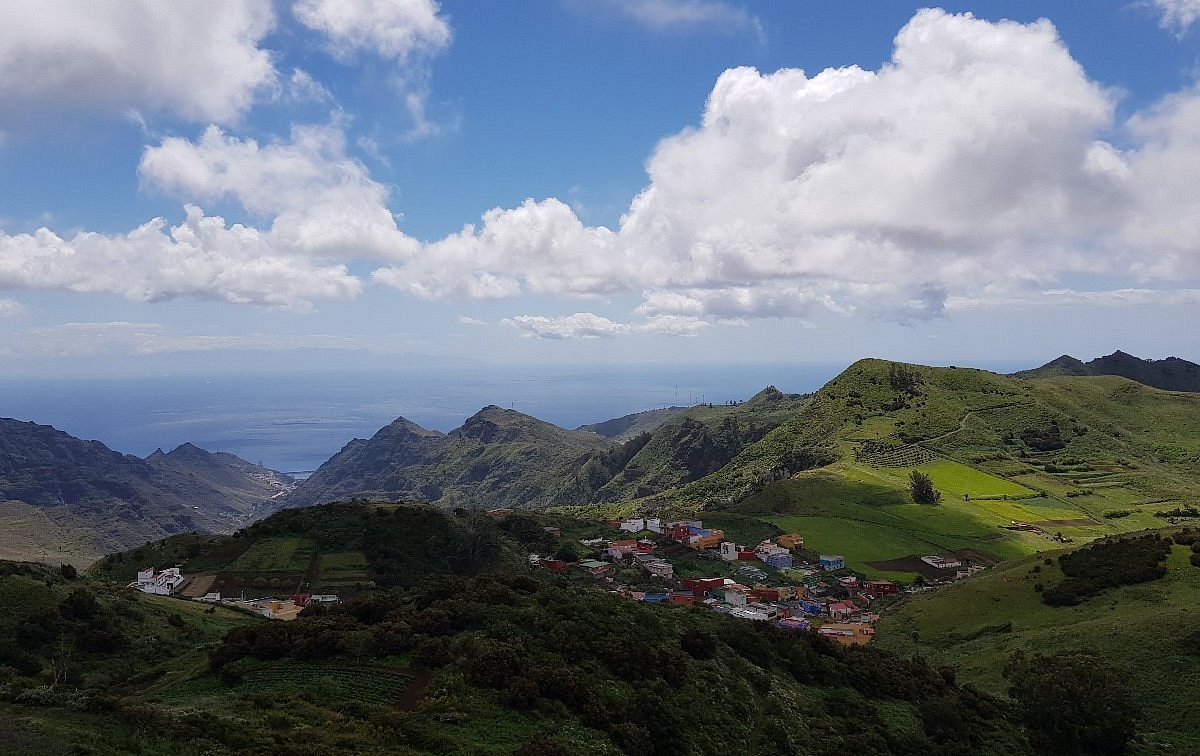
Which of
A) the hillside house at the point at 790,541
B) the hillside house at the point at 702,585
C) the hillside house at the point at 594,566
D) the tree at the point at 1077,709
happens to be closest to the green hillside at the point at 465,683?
the tree at the point at 1077,709

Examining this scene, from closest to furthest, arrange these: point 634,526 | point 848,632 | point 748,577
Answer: point 848,632
point 748,577
point 634,526

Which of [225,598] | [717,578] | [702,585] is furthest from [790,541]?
[225,598]

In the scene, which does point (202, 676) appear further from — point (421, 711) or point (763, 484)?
point (763, 484)

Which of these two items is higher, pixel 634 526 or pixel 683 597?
pixel 634 526

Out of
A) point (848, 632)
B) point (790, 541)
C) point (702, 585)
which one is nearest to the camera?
point (848, 632)

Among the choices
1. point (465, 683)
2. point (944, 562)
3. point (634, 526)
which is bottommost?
point (634, 526)

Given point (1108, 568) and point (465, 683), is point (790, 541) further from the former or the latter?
point (465, 683)

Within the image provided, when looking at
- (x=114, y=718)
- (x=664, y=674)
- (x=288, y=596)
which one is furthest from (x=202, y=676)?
(x=288, y=596)

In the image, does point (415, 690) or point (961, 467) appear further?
point (961, 467)
